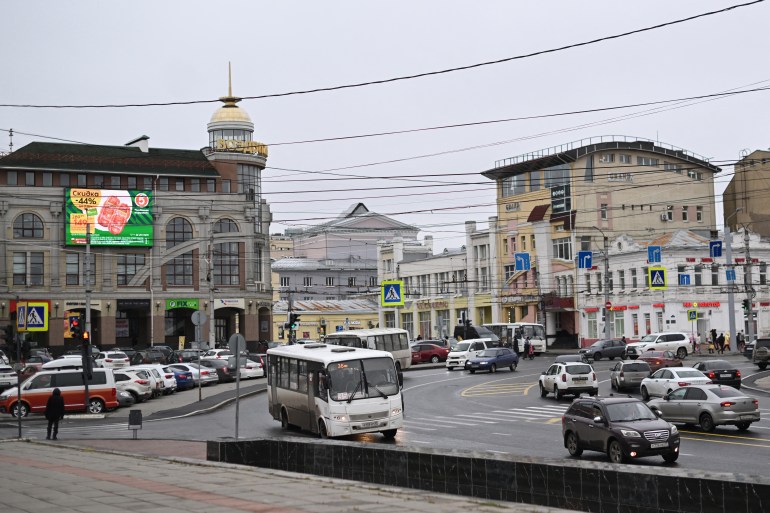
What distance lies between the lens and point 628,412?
25.0 metres

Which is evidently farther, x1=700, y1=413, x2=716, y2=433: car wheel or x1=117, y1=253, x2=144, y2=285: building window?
x1=117, y1=253, x2=144, y2=285: building window

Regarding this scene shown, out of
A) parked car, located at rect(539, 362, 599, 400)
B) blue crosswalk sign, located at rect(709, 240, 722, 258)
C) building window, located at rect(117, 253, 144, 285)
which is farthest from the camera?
building window, located at rect(117, 253, 144, 285)

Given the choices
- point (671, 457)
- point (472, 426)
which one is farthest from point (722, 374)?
point (671, 457)

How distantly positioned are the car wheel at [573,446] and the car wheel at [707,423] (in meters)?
6.64

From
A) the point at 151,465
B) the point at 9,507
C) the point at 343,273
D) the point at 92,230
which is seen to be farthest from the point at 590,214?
the point at 9,507

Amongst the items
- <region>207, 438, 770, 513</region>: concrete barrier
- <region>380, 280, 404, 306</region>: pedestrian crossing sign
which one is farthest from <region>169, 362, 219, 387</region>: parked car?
<region>207, 438, 770, 513</region>: concrete barrier

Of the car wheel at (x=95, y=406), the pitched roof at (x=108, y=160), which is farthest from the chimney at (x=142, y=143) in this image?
the car wheel at (x=95, y=406)

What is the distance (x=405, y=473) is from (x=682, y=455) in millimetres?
10308

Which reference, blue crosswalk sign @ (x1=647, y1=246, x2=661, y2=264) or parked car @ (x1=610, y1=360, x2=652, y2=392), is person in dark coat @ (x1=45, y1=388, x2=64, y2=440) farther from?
blue crosswalk sign @ (x1=647, y1=246, x2=661, y2=264)

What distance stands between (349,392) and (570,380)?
16128 millimetres

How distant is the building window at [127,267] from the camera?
9706 centimetres

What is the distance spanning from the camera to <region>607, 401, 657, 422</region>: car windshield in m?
24.8

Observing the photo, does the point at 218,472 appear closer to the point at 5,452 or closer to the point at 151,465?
the point at 151,465

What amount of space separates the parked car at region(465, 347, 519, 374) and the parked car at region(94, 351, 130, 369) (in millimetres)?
21175
